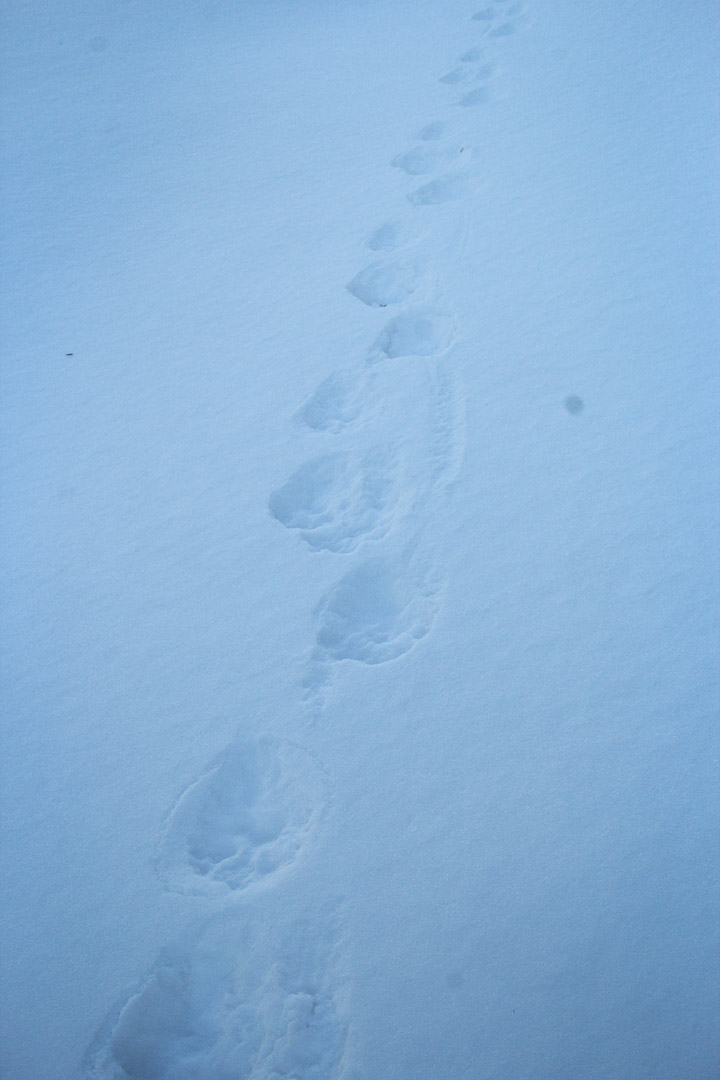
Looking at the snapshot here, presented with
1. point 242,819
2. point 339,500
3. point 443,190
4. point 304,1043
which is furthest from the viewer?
point 443,190

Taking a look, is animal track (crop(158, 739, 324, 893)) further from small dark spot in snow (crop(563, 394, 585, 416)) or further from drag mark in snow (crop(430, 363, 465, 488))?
small dark spot in snow (crop(563, 394, 585, 416))

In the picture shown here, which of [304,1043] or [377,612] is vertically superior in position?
[377,612]

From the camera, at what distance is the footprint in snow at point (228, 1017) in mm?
1075

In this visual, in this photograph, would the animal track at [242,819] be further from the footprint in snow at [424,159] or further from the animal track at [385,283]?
the footprint in snow at [424,159]

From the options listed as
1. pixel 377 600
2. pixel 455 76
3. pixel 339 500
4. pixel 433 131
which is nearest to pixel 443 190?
pixel 433 131

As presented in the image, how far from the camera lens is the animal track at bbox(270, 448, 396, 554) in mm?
1645

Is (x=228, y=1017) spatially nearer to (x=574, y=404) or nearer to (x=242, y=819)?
(x=242, y=819)

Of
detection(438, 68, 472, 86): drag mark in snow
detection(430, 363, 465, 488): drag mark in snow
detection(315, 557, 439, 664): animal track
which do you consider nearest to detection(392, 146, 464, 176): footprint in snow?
detection(438, 68, 472, 86): drag mark in snow

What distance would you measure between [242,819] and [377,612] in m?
0.49

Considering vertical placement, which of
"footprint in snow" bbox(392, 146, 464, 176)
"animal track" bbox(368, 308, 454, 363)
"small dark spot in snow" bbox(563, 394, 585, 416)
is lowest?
"small dark spot in snow" bbox(563, 394, 585, 416)

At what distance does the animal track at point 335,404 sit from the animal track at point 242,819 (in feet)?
2.84

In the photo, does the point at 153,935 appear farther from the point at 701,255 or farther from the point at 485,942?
the point at 701,255

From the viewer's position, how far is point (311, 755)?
1.32m

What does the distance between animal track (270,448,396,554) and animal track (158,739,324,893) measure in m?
0.50
